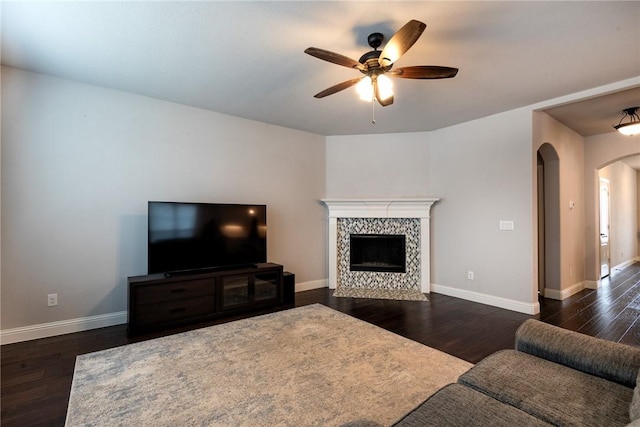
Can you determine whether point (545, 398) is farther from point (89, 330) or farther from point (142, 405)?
point (89, 330)

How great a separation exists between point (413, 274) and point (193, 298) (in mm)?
3422

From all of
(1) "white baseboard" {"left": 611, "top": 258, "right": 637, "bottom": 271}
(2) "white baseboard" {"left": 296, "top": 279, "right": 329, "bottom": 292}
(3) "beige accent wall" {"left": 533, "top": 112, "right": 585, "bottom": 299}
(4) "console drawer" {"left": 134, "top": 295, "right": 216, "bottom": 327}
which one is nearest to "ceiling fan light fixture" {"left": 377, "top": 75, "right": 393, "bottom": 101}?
(3) "beige accent wall" {"left": 533, "top": 112, "right": 585, "bottom": 299}

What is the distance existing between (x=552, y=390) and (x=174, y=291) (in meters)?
3.33

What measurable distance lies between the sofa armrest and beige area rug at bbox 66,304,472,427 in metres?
0.79

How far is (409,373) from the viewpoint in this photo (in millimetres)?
2336

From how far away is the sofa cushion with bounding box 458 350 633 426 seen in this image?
116 centimetres

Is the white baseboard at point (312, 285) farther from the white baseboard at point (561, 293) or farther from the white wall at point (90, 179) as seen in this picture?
the white baseboard at point (561, 293)

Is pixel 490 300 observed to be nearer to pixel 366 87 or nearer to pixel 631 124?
pixel 631 124

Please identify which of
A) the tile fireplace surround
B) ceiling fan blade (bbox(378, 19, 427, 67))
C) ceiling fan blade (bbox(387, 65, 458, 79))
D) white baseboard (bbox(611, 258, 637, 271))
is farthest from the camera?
white baseboard (bbox(611, 258, 637, 271))

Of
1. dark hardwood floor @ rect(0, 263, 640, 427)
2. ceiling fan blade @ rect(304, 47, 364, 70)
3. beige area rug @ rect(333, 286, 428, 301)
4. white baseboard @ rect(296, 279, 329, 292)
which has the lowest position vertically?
dark hardwood floor @ rect(0, 263, 640, 427)

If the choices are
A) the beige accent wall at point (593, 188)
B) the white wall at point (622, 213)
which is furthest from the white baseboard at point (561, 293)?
the white wall at point (622, 213)

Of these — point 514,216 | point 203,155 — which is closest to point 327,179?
point 203,155

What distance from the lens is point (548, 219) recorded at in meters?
4.69

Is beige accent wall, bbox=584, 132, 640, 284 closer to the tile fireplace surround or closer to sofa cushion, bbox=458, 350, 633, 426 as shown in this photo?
the tile fireplace surround
